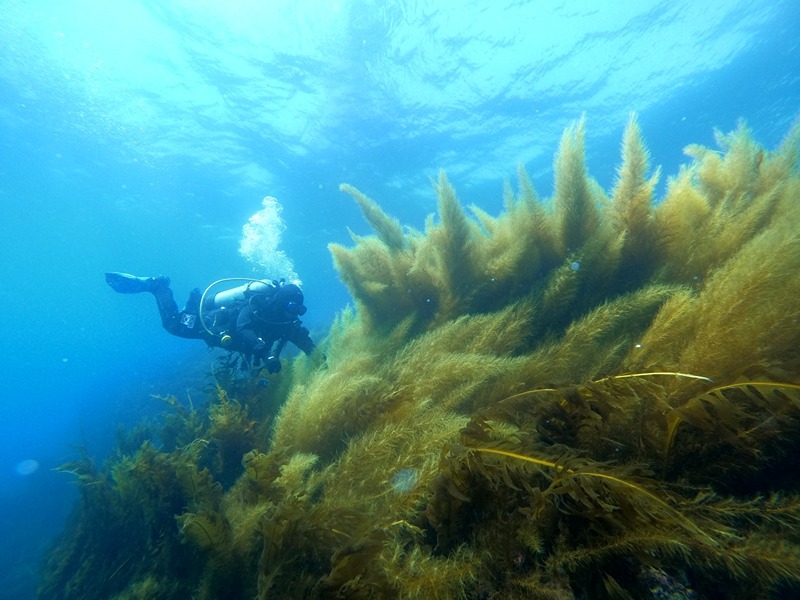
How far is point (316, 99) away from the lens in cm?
1878

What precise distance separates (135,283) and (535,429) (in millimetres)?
11134

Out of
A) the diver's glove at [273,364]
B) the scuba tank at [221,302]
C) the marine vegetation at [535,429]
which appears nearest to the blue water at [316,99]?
the scuba tank at [221,302]

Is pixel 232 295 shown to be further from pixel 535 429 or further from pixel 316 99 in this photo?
pixel 316 99

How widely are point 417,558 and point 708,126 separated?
3385 cm

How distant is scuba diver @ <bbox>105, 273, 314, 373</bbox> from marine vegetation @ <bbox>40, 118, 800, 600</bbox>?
64.2 inches

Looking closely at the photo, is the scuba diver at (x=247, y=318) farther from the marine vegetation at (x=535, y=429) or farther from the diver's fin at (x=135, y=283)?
the marine vegetation at (x=535, y=429)

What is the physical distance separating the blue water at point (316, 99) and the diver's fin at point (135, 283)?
360 cm

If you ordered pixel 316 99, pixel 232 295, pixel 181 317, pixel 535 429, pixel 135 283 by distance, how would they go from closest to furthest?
1. pixel 535 429
2. pixel 232 295
3. pixel 181 317
4. pixel 135 283
5. pixel 316 99

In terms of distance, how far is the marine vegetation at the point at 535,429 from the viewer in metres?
1.26

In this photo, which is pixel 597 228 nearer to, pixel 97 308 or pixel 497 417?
pixel 497 417

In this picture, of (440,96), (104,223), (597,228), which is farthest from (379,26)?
(104,223)

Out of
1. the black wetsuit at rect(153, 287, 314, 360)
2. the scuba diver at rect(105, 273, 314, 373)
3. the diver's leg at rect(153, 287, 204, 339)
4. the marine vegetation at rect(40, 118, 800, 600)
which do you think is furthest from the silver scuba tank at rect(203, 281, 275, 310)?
the marine vegetation at rect(40, 118, 800, 600)

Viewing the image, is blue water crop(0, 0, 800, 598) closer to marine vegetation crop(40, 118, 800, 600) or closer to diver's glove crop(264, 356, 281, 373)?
diver's glove crop(264, 356, 281, 373)

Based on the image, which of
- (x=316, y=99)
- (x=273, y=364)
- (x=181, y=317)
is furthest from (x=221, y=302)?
(x=316, y=99)
